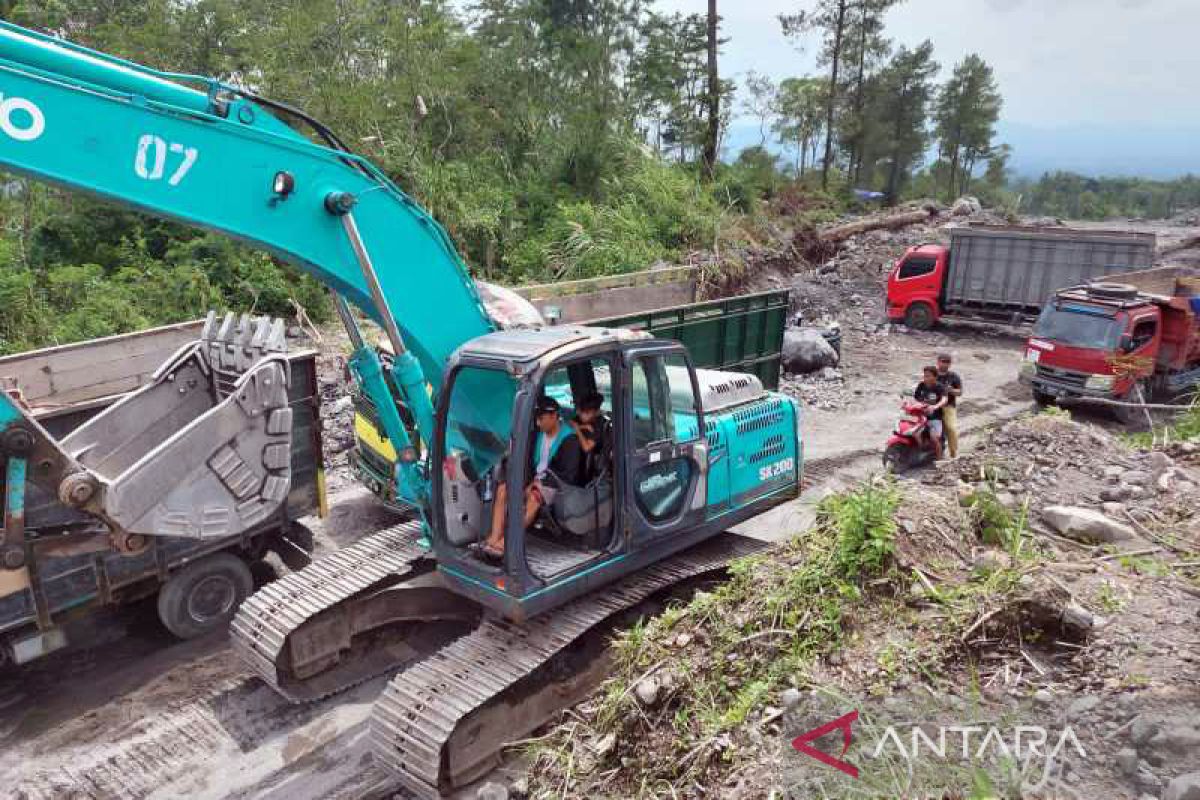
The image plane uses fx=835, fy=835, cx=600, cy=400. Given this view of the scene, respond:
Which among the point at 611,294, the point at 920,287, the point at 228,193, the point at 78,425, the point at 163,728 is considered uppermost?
the point at 228,193

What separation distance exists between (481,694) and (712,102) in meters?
22.6

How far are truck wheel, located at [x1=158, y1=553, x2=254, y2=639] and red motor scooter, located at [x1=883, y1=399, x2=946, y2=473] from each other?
678cm

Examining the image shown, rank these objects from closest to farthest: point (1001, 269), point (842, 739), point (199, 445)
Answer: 1. point (842, 739)
2. point (199, 445)
3. point (1001, 269)

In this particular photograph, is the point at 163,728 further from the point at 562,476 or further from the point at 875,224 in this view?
the point at 875,224

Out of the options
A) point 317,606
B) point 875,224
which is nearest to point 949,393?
point 317,606

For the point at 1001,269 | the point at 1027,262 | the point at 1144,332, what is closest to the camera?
the point at 1144,332

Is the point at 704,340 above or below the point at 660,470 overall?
below

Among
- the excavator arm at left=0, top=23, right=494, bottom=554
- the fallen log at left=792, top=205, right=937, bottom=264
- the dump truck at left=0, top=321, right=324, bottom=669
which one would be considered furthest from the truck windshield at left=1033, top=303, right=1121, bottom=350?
the dump truck at left=0, top=321, right=324, bottom=669

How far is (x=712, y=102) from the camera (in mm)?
24266

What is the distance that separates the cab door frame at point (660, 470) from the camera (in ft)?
16.9

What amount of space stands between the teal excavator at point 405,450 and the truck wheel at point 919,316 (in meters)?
12.4

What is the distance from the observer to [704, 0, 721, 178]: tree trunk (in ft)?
77.3

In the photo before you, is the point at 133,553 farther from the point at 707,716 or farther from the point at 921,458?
the point at 921,458

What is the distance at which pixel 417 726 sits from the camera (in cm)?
445
